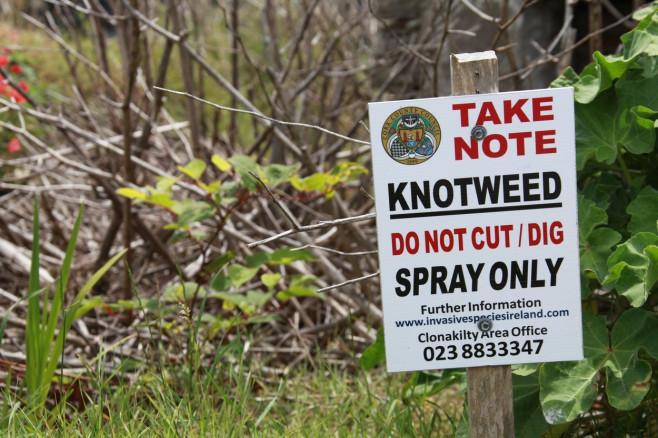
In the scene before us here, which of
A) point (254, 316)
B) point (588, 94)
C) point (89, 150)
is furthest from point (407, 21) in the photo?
point (588, 94)

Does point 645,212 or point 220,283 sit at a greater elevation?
point 645,212

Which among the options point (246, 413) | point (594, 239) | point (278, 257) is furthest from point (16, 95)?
point (594, 239)

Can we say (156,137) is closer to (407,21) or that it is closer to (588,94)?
(407,21)

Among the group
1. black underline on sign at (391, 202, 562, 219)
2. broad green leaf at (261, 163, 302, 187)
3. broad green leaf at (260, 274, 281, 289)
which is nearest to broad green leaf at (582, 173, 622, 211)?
black underline on sign at (391, 202, 562, 219)

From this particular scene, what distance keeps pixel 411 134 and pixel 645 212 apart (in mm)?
572

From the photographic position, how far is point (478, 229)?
61.7 inches

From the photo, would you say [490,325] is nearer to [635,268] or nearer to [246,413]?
[635,268]

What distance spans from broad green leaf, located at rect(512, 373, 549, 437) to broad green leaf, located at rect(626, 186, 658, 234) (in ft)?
1.42

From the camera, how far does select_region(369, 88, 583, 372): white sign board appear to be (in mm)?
1546

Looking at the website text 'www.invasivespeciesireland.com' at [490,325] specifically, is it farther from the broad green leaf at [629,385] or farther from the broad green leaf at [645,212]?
the broad green leaf at [645,212]

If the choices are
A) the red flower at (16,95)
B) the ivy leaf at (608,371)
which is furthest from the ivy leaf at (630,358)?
the red flower at (16,95)

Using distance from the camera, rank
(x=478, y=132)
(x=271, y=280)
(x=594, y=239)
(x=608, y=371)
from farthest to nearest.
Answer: (x=271, y=280) < (x=594, y=239) < (x=608, y=371) < (x=478, y=132)

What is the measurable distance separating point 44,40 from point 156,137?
5083 mm

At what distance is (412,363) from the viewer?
5.20 ft
